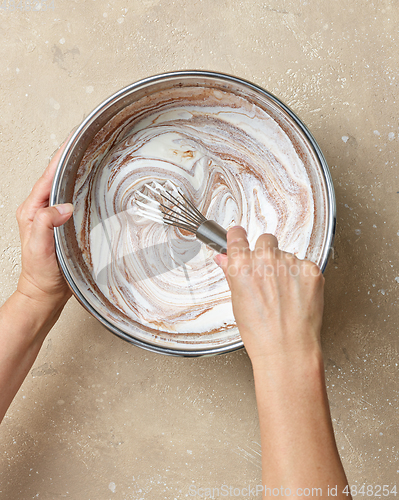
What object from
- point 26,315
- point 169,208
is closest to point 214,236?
point 169,208

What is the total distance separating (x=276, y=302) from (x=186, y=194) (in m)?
0.42

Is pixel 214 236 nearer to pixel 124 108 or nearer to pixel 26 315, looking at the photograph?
pixel 124 108

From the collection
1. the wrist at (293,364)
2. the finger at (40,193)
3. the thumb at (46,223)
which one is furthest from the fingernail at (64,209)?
A: the wrist at (293,364)

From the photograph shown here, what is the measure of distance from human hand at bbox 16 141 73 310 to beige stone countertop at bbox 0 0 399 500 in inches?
4.9

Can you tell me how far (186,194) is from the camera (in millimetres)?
908

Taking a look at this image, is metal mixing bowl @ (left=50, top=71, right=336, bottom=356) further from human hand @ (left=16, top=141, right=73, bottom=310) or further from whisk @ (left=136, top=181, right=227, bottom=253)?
whisk @ (left=136, top=181, right=227, bottom=253)

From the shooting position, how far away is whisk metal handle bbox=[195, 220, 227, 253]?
0.72 metres

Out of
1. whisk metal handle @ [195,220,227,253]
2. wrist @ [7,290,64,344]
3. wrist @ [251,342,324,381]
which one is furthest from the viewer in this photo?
wrist @ [7,290,64,344]

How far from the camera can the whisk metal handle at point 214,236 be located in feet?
2.36

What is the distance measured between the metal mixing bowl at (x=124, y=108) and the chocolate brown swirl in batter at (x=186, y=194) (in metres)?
0.03

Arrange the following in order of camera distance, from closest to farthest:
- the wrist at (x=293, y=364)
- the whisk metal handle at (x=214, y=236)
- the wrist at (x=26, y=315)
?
1. the wrist at (x=293, y=364)
2. the whisk metal handle at (x=214, y=236)
3. the wrist at (x=26, y=315)

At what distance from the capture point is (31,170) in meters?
0.94

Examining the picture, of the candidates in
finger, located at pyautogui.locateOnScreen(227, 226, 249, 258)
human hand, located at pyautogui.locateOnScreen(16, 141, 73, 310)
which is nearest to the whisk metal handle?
finger, located at pyautogui.locateOnScreen(227, 226, 249, 258)

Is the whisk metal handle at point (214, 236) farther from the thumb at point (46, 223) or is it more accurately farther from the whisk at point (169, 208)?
the thumb at point (46, 223)
